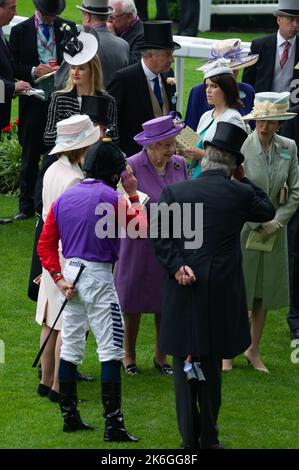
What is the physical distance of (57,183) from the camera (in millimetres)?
8195

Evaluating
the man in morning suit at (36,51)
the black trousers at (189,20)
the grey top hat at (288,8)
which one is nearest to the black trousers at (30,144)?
the man in morning suit at (36,51)

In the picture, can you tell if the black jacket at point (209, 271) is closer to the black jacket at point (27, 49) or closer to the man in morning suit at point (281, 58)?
the man in morning suit at point (281, 58)

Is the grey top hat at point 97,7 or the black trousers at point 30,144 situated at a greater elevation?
the grey top hat at point 97,7

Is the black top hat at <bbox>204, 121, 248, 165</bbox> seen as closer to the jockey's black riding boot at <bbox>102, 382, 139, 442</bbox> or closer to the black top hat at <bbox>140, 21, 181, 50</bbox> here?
the jockey's black riding boot at <bbox>102, 382, 139, 442</bbox>

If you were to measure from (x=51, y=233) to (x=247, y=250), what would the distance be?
6.24 ft

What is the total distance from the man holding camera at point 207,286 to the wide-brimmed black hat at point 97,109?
55.3 inches

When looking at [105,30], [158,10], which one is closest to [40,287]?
[105,30]

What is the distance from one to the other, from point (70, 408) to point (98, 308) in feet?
2.23

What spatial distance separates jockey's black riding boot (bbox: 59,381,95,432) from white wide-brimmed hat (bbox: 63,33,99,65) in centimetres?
255

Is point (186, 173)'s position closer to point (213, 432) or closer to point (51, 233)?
point (51, 233)

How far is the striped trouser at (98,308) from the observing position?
24.9ft

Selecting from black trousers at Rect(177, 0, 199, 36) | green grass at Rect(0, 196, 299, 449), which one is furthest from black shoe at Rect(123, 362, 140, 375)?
black trousers at Rect(177, 0, 199, 36)

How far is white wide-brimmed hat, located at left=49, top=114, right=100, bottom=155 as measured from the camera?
8102 millimetres

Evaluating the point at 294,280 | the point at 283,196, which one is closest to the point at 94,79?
the point at 283,196
